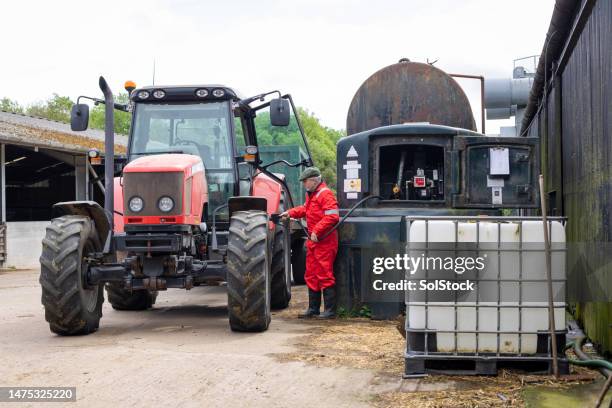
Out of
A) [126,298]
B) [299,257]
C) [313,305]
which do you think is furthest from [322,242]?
[299,257]

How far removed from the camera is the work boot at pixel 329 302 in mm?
9477

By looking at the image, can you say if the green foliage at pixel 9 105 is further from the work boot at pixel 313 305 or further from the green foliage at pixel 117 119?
the work boot at pixel 313 305

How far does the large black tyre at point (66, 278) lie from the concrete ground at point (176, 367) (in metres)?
0.18

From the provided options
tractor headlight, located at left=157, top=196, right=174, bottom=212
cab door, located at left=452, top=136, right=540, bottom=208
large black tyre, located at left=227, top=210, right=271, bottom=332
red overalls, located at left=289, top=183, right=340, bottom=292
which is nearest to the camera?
large black tyre, located at left=227, top=210, right=271, bottom=332

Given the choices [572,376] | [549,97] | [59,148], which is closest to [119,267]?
[572,376]

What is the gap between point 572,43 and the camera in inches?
350

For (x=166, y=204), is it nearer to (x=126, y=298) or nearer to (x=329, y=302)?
(x=329, y=302)

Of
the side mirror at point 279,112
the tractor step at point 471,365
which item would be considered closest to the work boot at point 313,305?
the side mirror at point 279,112

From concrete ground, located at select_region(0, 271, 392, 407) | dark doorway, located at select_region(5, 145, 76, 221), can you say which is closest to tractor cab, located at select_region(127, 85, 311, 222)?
concrete ground, located at select_region(0, 271, 392, 407)

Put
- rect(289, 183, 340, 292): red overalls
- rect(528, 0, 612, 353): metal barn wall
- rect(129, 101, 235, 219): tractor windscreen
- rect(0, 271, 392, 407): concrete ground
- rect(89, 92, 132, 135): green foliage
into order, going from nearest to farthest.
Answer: rect(0, 271, 392, 407): concrete ground < rect(528, 0, 612, 353): metal barn wall < rect(289, 183, 340, 292): red overalls < rect(129, 101, 235, 219): tractor windscreen < rect(89, 92, 132, 135): green foliage

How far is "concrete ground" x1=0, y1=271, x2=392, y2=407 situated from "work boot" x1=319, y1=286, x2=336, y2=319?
40 cm

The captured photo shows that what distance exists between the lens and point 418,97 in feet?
39.1

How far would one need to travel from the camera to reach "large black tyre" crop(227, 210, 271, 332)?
7965 mm

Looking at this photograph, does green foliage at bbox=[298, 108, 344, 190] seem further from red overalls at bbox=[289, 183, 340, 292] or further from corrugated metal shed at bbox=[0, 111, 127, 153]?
red overalls at bbox=[289, 183, 340, 292]
